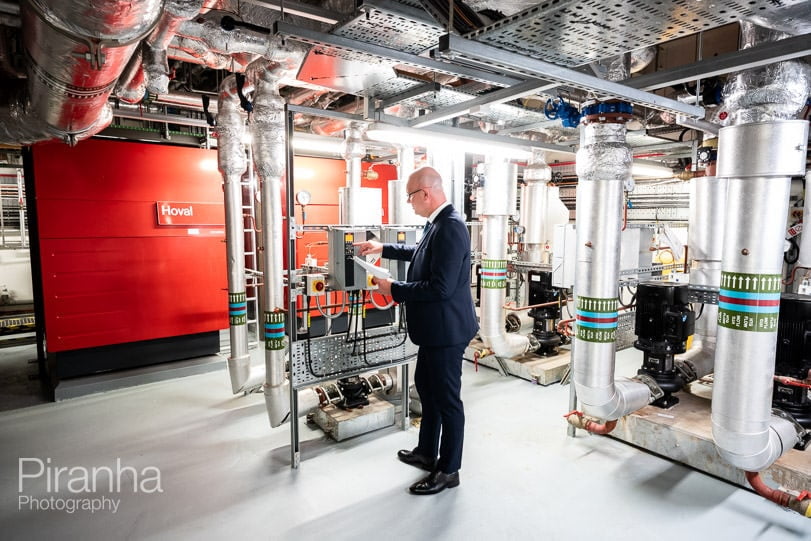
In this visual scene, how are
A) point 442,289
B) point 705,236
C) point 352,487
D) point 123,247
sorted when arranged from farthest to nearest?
point 123,247 → point 705,236 → point 352,487 → point 442,289

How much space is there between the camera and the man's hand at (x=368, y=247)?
125 inches

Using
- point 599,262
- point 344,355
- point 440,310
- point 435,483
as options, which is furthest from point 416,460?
point 599,262


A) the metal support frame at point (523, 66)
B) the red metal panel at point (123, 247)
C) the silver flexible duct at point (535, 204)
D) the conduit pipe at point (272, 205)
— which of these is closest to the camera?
the metal support frame at point (523, 66)

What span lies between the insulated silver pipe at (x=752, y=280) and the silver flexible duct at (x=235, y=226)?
11.7 feet

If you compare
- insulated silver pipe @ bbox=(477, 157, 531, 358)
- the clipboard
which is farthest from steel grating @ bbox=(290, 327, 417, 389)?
insulated silver pipe @ bbox=(477, 157, 531, 358)

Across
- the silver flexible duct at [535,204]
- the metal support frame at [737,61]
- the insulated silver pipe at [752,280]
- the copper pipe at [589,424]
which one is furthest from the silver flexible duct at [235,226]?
the insulated silver pipe at [752,280]

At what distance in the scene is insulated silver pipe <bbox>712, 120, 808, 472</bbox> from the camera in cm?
223

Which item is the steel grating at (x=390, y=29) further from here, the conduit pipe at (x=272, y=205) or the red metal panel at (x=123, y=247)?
the red metal panel at (x=123, y=247)

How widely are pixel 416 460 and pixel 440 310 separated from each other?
1.13 meters

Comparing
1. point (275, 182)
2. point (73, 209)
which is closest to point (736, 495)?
point (275, 182)

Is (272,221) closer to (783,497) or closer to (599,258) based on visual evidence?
(599,258)

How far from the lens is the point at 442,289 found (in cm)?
262

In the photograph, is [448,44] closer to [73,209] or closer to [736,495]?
[736,495]

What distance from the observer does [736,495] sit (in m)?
2.79
